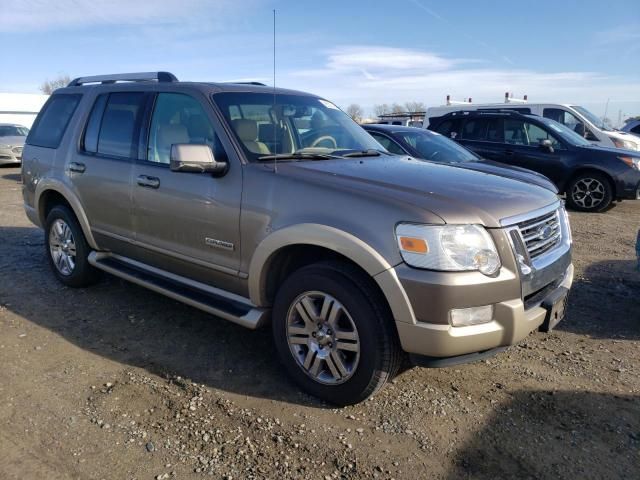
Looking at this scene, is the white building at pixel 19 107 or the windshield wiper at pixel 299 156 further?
the white building at pixel 19 107

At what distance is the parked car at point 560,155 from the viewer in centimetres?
919

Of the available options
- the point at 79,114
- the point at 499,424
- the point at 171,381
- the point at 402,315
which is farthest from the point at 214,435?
the point at 79,114

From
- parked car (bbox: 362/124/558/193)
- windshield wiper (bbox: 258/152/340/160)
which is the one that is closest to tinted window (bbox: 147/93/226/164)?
windshield wiper (bbox: 258/152/340/160)

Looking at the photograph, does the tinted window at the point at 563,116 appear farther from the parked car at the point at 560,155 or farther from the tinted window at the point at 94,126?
the tinted window at the point at 94,126

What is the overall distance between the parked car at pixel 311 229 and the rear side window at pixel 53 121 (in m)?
0.28

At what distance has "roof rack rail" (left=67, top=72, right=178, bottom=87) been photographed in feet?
14.1

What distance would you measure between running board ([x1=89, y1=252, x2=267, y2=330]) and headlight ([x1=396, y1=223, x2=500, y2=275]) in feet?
3.76

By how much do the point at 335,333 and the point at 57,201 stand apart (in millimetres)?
3575

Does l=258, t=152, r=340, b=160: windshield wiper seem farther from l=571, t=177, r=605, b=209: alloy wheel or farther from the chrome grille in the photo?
l=571, t=177, r=605, b=209: alloy wheel

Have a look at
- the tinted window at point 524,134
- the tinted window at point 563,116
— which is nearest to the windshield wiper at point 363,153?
the tinted window at point 524,134

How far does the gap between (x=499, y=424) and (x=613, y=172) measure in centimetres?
781

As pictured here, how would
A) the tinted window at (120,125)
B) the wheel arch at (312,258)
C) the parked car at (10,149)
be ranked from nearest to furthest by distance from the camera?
the wheel arch at (312,258)
the tinted window at (120,125)
the parked car at (10,149)

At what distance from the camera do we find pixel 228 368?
3.54m

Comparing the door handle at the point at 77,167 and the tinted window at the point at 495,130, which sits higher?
the tinted window at the point at 495,130
